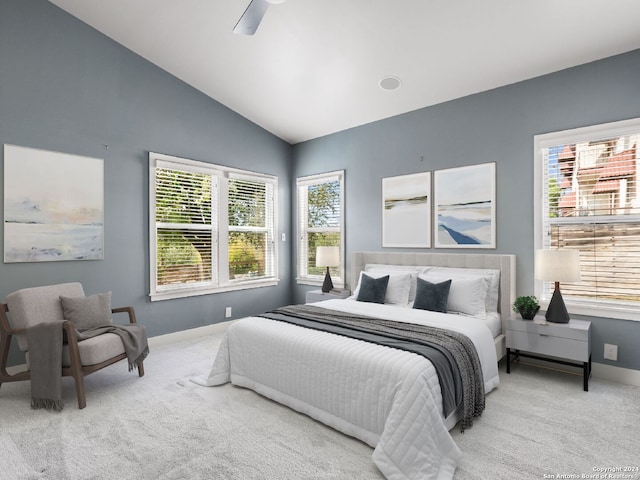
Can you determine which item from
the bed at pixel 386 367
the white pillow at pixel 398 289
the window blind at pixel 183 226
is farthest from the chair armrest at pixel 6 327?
the white pillow at pixel 398 289

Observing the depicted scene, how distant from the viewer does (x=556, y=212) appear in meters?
3.61

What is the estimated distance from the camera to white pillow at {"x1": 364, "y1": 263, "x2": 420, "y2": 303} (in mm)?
4160

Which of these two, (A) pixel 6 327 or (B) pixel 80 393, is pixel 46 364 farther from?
(A) pixel 6 327

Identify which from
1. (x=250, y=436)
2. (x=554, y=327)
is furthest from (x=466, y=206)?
(x=250, y=436)

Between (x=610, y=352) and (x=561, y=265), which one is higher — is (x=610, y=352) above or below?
below

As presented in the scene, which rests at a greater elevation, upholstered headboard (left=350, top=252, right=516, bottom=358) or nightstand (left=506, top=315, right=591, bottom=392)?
upholstered headboard (left=350, top=252, right=516, bottom=358)

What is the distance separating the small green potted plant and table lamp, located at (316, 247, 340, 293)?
2314mm

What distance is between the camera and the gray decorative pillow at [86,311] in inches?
127

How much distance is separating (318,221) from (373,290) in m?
1.96

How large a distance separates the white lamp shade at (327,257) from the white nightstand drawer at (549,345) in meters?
2.35

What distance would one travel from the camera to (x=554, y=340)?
10.5 feet

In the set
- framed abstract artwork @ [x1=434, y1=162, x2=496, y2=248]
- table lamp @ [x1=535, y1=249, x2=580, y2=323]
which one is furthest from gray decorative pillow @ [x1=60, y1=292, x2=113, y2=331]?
table lamp @ [x1=535, y1=249, x2=580, y2=323]

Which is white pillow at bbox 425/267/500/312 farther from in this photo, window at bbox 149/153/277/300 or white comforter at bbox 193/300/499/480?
window at bbox 149/153/277/300

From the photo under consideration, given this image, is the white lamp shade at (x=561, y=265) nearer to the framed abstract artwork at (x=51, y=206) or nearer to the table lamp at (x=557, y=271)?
the table lamp at (x=557, y=271)
